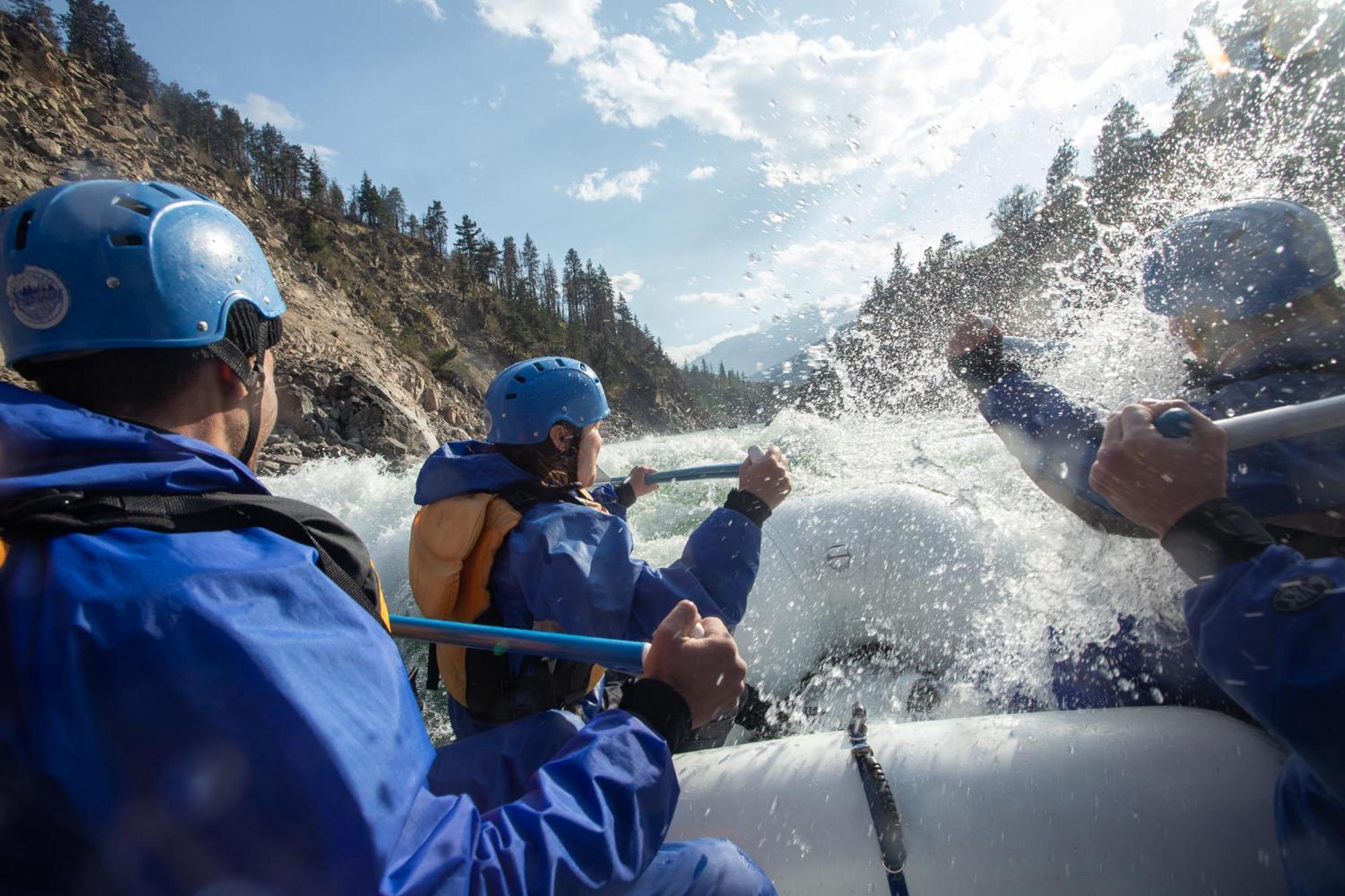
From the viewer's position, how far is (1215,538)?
4.52 ft

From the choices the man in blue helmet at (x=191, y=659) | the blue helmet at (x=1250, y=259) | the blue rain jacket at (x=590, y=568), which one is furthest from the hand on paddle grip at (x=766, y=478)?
the blue helmet at (x=1250, y=259)

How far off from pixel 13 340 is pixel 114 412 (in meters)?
0.23

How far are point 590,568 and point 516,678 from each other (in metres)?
0.65

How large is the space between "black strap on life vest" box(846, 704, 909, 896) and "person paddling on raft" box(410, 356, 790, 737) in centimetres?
68

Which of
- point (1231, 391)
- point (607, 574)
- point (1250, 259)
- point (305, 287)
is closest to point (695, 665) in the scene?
point (607, 574)

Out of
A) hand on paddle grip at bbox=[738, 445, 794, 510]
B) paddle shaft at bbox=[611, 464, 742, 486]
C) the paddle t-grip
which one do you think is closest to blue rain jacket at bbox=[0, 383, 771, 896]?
the paddle t-grip

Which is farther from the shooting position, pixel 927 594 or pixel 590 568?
pixel 927 594

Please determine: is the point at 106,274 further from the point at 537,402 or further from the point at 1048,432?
the point at 1048,432

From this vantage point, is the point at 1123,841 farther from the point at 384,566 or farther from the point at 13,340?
the point at 384,566

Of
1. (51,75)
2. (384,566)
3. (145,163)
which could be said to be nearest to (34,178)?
(145,163)

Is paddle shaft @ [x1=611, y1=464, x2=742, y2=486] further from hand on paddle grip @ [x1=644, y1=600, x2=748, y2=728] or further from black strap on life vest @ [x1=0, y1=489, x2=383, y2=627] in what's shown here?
black strap on life vest @ [x1=0, y1=489, x2=383, y2=627]

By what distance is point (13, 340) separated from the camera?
117 cm

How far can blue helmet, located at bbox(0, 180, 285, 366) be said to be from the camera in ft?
3.82

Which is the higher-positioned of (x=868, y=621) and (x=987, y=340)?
(x=987, y=340)
